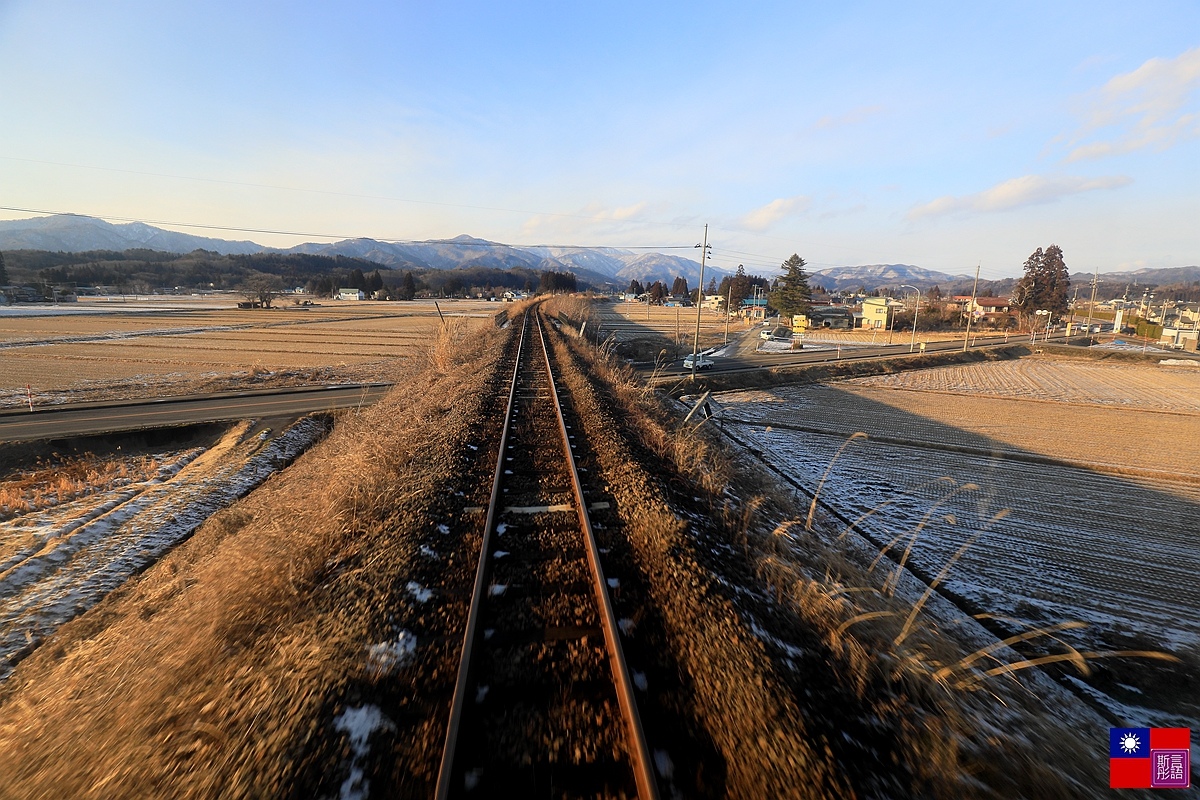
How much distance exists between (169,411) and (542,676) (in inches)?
897

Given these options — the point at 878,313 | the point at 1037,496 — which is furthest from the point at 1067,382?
the point at 878,313

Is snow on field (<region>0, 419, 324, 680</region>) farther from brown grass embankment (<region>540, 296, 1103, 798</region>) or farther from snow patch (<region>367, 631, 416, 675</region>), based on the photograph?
brown grass embankment (<region>540, 296, 1103, 798</region>)

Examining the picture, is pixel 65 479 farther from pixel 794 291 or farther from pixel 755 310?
pixel 755 310

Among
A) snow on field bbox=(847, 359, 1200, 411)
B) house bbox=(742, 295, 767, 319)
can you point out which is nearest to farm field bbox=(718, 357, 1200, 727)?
snow on field bbox=(847, 359, 1200, 411)

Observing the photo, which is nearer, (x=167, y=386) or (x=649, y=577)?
(x=649, y=577)

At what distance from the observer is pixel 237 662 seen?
3.79m

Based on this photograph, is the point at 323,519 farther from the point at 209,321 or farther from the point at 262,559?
the point at 209,321

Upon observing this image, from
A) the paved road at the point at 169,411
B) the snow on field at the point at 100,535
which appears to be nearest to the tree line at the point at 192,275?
the paved road at the point at 169,411

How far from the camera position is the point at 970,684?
14.1 feet

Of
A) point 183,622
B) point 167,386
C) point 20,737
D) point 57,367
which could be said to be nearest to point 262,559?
point 183,622

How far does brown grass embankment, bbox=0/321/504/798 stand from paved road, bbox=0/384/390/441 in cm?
1221

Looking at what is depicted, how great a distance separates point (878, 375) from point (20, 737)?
133 ft

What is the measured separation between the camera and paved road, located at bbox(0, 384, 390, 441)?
1678cm

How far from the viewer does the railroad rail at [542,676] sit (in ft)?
9.04
